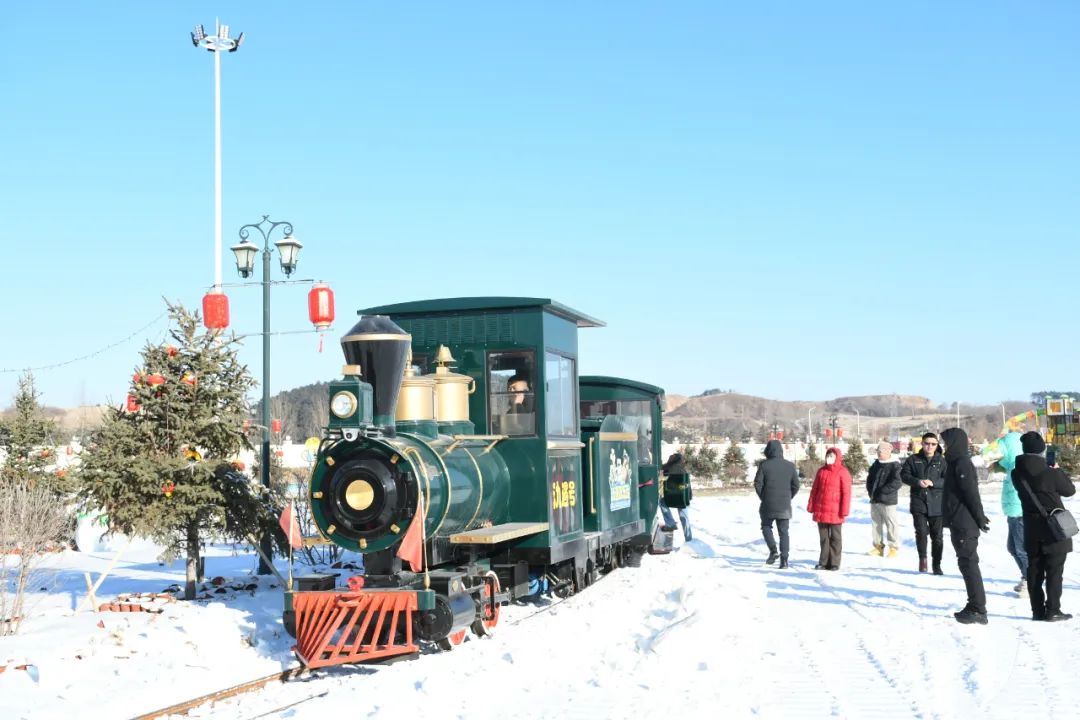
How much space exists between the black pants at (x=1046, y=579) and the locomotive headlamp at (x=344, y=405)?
594 cm

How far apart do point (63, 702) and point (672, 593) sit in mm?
6157

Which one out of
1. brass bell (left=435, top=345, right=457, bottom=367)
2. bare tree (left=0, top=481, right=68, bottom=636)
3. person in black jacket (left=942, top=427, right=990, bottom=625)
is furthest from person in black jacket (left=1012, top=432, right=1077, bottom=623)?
bare tree (left=0, top=481, right=68, bottom=636)

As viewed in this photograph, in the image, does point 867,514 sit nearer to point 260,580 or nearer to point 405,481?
point 260,580

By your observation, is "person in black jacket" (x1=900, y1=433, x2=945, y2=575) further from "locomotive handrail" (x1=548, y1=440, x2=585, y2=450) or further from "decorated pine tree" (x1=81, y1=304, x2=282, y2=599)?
"decorated pine tree" (x1=81, y1=304, x2=282, y2=599)

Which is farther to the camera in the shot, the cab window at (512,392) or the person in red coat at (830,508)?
the person in red coat at (830,508)

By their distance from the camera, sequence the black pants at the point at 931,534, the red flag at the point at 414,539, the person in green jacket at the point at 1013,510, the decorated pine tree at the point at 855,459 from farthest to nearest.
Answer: the decorated pine tree at the point at 855,459 < the black pants at the point at 931,534 < the person in green jacket at the point at 1013,510 < the red flag at the point at 414,539

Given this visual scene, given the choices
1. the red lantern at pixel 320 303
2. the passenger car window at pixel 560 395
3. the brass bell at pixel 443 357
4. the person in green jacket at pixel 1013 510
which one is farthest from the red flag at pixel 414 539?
the red lantern at pixel 320 303

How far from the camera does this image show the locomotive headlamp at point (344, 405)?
26.9ft

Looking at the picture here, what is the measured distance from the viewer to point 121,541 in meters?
20.6

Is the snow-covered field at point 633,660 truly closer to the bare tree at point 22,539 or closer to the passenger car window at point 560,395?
the bare tree at point 22,539

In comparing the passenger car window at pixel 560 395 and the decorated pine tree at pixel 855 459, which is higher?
the passenger car window at pixel 560 395

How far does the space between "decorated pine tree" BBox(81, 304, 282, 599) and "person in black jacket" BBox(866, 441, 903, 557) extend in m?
7.92

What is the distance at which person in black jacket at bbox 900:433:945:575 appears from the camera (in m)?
13.1

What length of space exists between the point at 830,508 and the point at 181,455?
7946mm
